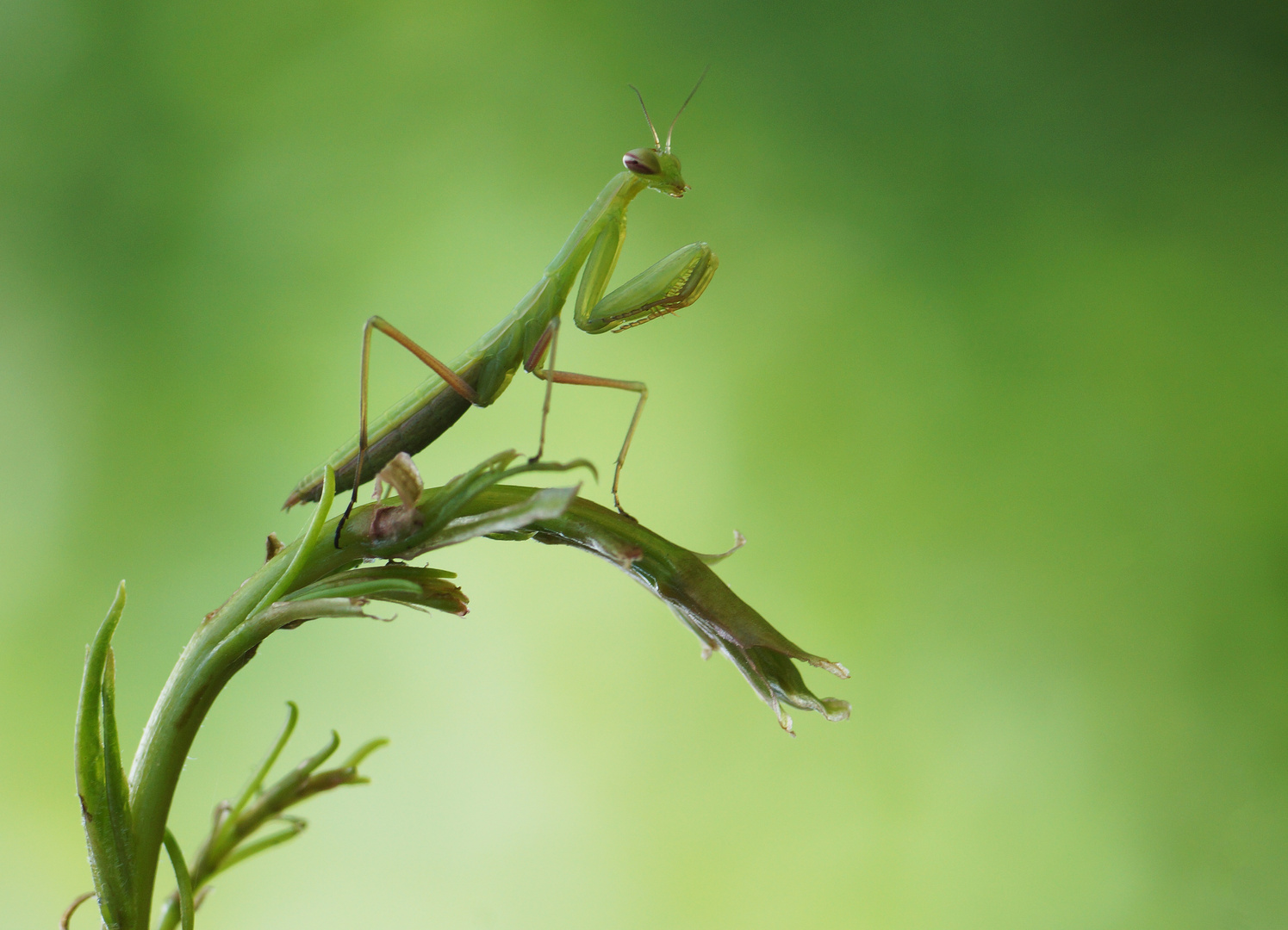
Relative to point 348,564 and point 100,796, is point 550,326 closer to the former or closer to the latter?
point 348,564

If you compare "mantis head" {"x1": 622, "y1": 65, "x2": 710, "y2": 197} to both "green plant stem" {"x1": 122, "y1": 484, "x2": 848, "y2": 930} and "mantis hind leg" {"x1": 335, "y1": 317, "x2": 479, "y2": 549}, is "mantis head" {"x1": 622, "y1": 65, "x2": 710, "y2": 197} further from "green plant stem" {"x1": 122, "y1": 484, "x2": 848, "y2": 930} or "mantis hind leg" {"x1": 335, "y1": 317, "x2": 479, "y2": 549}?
"green plant stem" {"x1": 122, "y1": 484, "x2": 848, "y2": 930}

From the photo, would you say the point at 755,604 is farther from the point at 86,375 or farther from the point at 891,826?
the point at 86,375

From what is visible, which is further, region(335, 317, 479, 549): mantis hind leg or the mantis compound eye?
the mantis compound eye

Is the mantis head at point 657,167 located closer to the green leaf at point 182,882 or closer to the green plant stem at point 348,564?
the green plant stem at point 348,564

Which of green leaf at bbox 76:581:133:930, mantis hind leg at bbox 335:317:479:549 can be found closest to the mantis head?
mantis hind leg at bbox 335:317:479:549

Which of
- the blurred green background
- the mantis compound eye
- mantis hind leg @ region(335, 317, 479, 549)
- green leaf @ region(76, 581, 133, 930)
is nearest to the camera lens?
green leaf @ region(76, 581, 133, 930)

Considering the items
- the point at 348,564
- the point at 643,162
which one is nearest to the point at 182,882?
the point at 348,564

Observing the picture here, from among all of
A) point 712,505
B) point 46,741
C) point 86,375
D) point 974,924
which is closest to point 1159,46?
point 712,505
